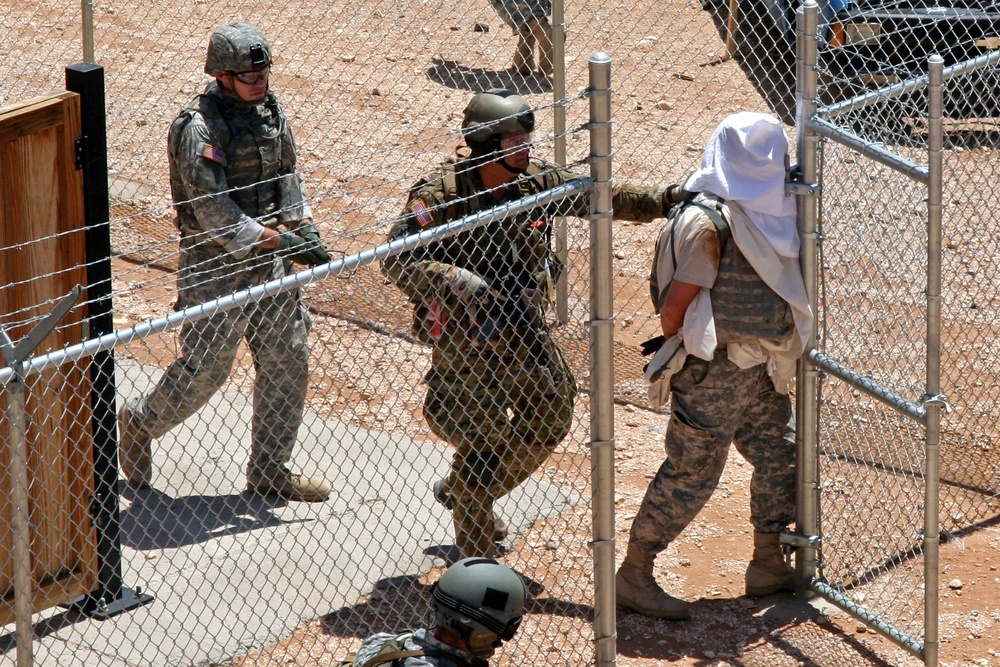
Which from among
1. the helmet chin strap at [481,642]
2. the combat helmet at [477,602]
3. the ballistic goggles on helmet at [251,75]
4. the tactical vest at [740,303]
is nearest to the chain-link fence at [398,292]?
the tactical vest at [740,303]

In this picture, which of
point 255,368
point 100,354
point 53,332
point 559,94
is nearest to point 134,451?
point 255,368

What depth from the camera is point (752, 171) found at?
15.2ft

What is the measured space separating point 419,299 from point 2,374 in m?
1.64

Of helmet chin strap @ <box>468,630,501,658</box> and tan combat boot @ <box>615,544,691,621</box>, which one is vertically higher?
helmet chin strap @ <box>468,630,501,658</box>

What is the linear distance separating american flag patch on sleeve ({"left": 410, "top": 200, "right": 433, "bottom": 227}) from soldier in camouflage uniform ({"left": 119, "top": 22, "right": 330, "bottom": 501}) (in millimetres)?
806

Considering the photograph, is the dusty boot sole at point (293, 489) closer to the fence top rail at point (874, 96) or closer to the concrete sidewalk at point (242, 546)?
the concrete sidewalk at point (242, 546)

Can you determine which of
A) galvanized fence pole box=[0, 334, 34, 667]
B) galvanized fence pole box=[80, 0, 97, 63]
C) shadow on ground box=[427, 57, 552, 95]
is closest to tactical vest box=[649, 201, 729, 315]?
galvanized fence pole box=[0, 334, 34, 667]

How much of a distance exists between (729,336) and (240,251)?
1.97m

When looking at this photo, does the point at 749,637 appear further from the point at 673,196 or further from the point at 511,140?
the point at 511,140

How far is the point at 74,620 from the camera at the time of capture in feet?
15.8

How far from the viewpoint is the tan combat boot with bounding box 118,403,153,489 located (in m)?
5.69

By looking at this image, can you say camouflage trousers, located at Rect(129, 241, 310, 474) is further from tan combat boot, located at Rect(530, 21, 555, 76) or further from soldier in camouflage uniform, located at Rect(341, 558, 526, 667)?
tan combat boot, located at Rect(530, 21, 555, 76)

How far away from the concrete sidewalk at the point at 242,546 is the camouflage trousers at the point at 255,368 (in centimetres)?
15

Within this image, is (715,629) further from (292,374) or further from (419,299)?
(292,374)
